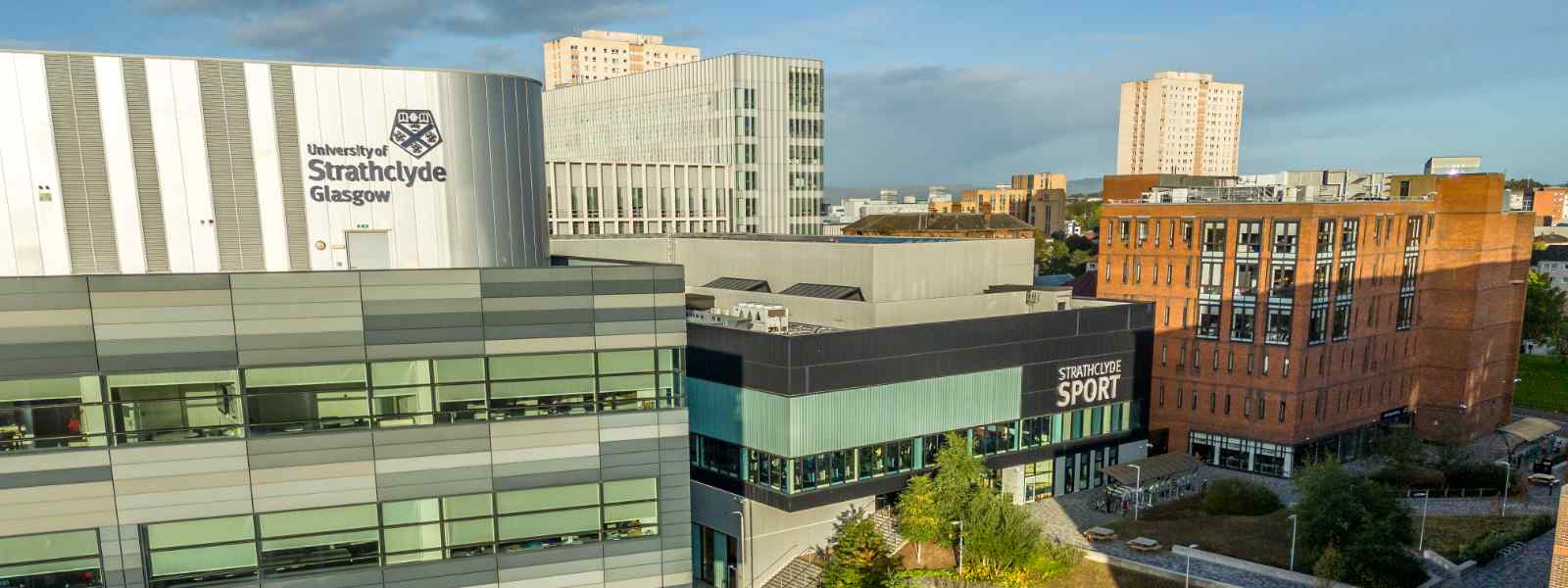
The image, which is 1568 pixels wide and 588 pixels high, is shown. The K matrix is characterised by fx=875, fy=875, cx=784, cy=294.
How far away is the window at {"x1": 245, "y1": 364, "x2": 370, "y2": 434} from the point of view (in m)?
27.0

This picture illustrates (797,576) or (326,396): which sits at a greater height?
(326,396)

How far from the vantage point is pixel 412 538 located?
2884 centimetres

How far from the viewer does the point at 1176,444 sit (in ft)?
227

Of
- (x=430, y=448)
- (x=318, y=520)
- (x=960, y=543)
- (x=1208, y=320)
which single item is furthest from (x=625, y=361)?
(x=1208, y=320)

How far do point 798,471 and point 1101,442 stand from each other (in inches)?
1016

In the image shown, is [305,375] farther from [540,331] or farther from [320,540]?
[540,331]

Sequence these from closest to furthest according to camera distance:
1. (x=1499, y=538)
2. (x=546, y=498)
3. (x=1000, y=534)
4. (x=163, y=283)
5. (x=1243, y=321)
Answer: (x=163, y=283) → (x=546, y=498) → (x=1000, y=534) → (x=1499, y=538) → (x=1243, y=321)

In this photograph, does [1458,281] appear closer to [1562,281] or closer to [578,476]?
[578,476]

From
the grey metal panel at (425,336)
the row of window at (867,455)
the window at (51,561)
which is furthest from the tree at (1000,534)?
the window at (51,561)

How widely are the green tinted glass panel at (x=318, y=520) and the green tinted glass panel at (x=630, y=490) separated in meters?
7.52

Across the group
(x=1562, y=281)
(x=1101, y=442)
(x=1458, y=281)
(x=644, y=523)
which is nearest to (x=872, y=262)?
(x=1101, y=442)

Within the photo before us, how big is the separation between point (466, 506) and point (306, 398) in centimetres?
608

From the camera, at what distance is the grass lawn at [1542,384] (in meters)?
93.7

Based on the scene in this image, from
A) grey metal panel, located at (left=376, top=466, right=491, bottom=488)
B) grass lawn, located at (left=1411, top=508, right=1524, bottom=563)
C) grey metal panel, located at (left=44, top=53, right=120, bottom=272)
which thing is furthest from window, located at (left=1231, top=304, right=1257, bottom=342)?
grey metal panel, located at (left=44, top=53, right=120, bottom=272)
